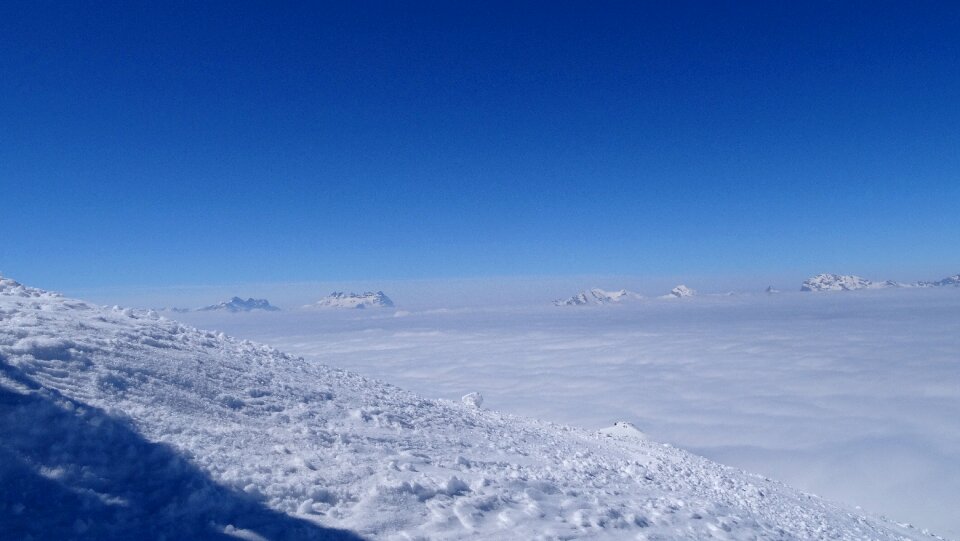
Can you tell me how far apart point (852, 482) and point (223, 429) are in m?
86.0

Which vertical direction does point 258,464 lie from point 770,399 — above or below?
above

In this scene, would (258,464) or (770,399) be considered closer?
(258,464)

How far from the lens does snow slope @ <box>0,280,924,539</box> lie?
22.3ft

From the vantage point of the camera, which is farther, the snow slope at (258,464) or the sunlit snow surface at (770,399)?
the sunlit snow surface at (770,399)

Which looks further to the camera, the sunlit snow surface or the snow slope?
the sunlit snow surface

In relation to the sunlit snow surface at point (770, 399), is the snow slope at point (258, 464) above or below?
above

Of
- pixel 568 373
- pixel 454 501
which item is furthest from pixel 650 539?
pixel 568 373

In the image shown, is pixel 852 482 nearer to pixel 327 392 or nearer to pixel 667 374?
pixel 667 374

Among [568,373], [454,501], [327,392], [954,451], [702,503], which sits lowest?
[954,451]

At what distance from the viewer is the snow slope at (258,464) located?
6793 millimetres

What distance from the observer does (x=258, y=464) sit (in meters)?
8.61

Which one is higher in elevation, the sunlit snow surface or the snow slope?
the snow slope

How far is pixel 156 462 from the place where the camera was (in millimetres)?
7672

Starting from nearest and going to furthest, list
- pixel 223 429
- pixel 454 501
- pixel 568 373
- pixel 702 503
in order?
1. pixel 454 501
2. pixel 223 429
3. pixel 702 503
4. pixel 568 373
